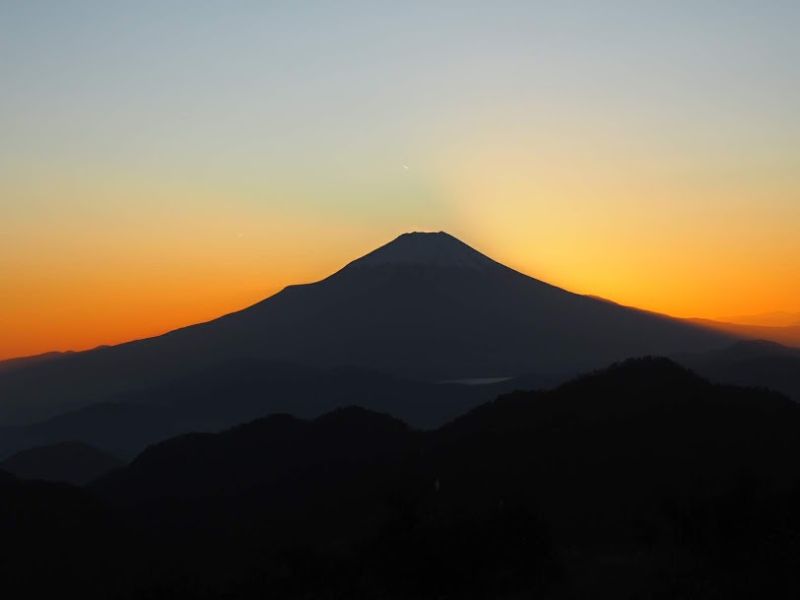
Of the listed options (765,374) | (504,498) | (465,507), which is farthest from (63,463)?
(504,498)

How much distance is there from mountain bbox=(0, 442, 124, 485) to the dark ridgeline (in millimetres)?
34671

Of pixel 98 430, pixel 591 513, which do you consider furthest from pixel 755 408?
pixel 98 430

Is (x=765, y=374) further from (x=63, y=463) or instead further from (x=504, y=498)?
(x=63, y=463)

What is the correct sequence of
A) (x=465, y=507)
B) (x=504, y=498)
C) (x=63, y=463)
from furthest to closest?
(x=63, y=463)
(x=504, y=498)
(x=465, y=507)

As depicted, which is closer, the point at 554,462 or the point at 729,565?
the point at 729,565

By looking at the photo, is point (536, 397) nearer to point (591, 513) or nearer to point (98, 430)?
point (591, 513)

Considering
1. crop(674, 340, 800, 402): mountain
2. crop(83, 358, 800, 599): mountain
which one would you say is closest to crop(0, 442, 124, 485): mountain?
crop(83, 358, 800, 599): mountain

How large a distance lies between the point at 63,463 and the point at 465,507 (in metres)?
90.7

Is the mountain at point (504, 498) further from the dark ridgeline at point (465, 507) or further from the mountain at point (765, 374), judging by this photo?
the mountain at point (765, 374)

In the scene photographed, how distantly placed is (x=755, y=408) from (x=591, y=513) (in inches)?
679

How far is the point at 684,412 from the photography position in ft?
157

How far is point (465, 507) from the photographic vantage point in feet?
127

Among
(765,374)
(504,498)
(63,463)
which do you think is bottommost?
(63,463)

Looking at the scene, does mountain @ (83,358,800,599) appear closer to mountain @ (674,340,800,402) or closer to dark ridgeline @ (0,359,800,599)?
dark ridgeline @ (0,359,800,599)
